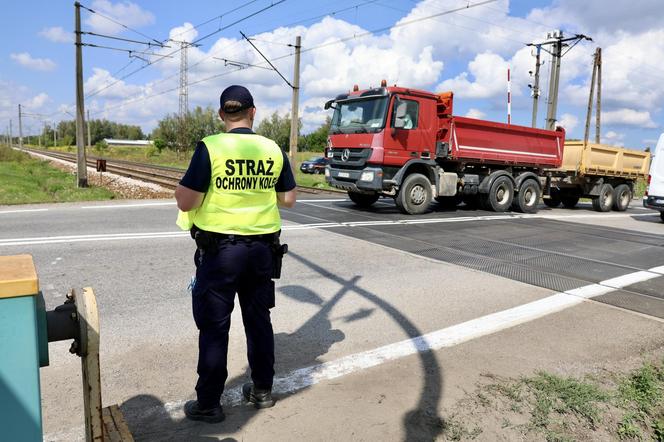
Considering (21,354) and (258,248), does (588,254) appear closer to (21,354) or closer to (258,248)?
(258,248)

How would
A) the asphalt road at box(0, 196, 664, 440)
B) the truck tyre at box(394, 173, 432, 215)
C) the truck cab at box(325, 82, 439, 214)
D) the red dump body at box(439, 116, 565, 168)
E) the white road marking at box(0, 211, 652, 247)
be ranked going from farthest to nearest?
the red dump body at box(439, 116, 565, 168), the truck tyre at box(394, 173, 432, 215), the truck cab at box(325, 82, 439, 214), the white road marking at box(0, 211, 652, 247), the asphalt road at box(0, 196, 664, 440)

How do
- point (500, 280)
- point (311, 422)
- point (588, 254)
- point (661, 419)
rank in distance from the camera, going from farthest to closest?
point (588, 254) → point (500, 280) → point (661, 419) → point (311, 422)

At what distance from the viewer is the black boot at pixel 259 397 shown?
296 cm

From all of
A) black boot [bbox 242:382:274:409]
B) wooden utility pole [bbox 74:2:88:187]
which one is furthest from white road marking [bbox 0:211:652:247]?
wooden utility pole [bbox 74:2:88:187]

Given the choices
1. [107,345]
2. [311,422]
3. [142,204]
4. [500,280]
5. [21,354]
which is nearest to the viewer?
[21,354]

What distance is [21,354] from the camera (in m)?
1.29

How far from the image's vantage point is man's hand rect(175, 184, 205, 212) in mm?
2707

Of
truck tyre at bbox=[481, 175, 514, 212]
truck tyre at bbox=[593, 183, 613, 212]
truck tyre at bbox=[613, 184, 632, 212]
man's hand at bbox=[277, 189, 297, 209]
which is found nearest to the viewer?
man's hand at bbox=[277, 189, 297, 209]

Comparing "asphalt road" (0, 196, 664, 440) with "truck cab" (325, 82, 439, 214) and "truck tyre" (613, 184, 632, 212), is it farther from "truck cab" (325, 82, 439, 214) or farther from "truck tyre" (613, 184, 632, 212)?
"truck tyre" (613, 184, 632, 212)

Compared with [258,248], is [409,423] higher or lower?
lower

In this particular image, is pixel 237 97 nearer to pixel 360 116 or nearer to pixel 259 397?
pixel 259 397

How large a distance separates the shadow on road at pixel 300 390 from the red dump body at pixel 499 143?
8.38 m

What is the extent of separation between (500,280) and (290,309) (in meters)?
2.95

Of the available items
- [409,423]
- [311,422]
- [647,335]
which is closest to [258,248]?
[311,422]
